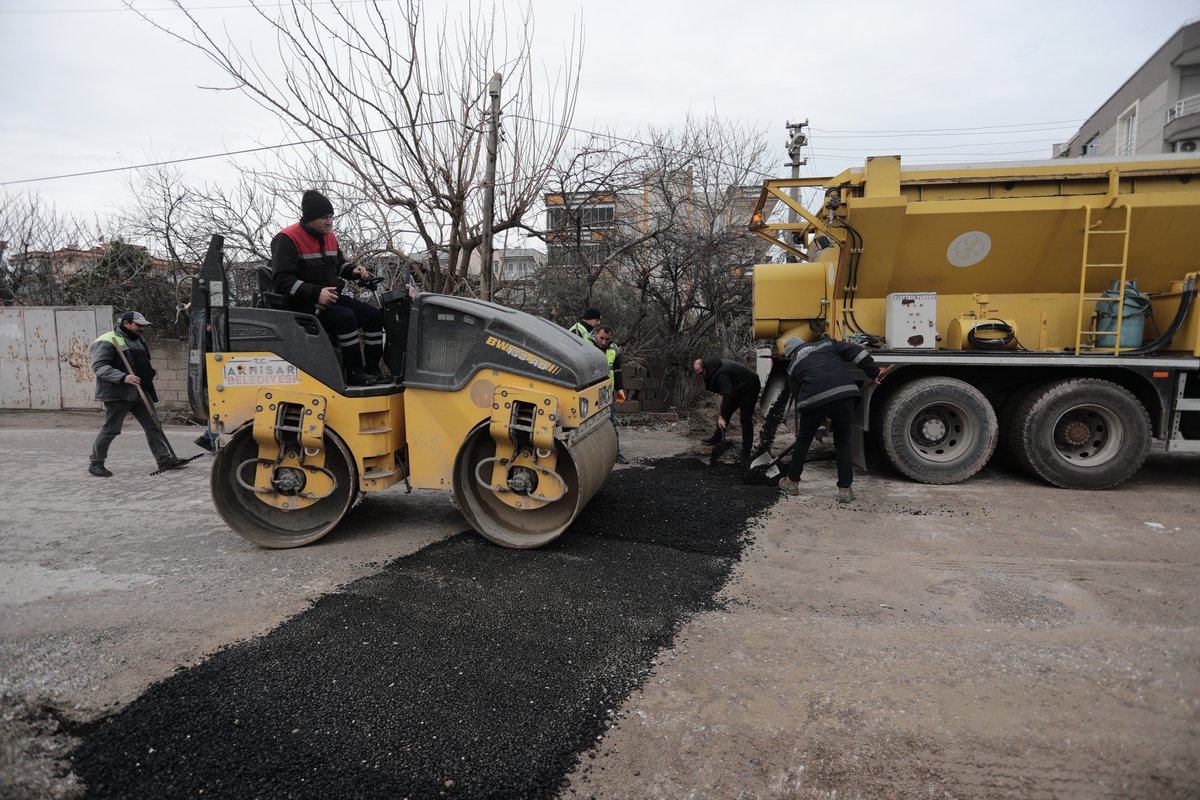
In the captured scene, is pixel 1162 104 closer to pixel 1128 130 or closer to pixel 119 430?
pixel 1128 130

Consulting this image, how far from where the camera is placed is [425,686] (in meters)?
2.64

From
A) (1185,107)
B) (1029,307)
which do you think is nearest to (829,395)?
(1029,307)

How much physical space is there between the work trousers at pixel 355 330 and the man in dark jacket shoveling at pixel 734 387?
336 centimetres

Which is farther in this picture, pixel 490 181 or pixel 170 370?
pixel 170 370

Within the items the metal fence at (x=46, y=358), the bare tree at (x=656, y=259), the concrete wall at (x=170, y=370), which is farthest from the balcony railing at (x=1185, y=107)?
the metal fence at (x=46, y=358)

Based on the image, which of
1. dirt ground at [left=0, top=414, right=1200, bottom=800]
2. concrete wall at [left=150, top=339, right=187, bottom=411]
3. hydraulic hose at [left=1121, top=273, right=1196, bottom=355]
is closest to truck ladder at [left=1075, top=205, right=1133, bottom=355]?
hydraulic hose at [left=1121, top=273, right=1196, bottom=355]

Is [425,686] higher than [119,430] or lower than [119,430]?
lower

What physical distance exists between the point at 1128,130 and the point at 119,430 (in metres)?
34.6

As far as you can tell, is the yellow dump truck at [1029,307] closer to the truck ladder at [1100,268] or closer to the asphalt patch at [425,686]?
the truck ladder at [1100,268]

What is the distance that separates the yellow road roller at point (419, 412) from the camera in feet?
13.5

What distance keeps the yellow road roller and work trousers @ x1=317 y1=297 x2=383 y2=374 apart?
0.16 m

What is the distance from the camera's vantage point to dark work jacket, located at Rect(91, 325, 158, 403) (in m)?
6.62

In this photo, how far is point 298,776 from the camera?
2131 millimetres

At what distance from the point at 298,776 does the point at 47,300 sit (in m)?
15.3
